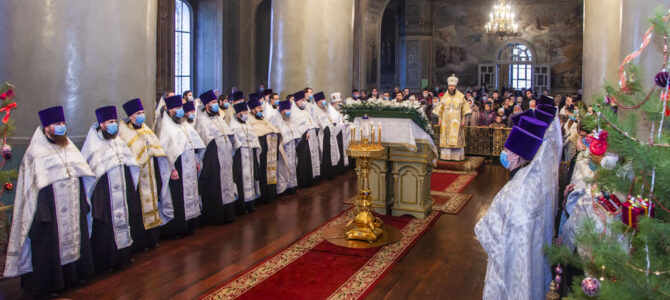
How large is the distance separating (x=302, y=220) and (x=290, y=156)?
1.95 metres

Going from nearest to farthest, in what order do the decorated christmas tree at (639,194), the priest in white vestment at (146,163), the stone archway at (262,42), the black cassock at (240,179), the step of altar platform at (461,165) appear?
the decorated christmas tree at (639,194), the priest in white vestment at (146,163), the black cassock at (240,179), the step of altar platform at (461,165), the stone archway at (262,42)

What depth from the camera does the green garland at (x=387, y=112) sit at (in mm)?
7668

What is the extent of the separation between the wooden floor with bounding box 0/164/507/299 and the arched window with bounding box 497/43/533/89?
65.1 feet

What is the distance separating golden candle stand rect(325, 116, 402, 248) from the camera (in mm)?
6625

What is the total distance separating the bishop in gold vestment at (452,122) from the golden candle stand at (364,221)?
637cm

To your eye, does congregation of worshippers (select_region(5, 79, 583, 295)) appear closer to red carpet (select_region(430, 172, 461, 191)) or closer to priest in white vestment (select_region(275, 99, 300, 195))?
priest in white vestment (select_region(275, 99, 300, 195))

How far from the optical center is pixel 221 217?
304 inches

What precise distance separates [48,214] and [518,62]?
2524 centimetres

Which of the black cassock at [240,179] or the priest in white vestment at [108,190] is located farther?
the black cassock at [240,179]

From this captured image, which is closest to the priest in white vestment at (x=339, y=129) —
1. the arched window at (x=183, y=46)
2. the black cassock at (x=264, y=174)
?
the black cassock at (x=264, y=174)

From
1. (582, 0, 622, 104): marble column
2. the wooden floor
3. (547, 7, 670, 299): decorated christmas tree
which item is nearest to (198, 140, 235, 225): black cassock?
the wooden floor

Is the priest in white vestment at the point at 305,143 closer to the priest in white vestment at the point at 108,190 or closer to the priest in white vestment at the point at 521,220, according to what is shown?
the priest in white vestment at the point at 108,190

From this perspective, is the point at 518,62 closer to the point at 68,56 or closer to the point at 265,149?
the point at 265,149

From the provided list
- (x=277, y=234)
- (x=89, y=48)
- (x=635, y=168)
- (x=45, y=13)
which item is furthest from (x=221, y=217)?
(x=635, y=168)
